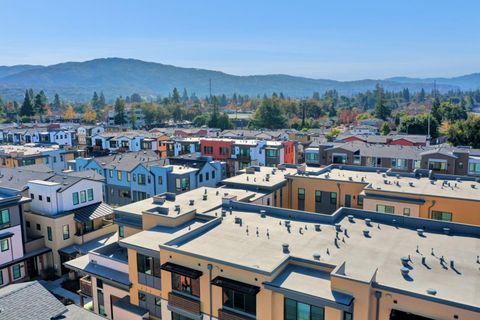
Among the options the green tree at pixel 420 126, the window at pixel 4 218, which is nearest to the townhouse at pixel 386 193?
the window at pixel 4 218

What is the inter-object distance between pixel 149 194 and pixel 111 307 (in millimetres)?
25031

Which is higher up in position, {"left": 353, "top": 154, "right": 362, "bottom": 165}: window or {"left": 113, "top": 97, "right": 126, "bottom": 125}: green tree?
{"left": 113, "top": 97, "right": 126, "bottom": 125}: green tree

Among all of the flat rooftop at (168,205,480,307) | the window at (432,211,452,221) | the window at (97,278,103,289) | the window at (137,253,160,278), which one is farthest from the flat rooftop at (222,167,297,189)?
the window at (137,253,160,278)

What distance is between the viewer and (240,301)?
1953cm

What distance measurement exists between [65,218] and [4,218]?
4965 mm

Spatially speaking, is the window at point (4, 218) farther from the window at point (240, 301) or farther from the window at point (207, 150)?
the window at point (207, 150)

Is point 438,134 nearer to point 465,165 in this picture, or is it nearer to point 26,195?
point 465,165

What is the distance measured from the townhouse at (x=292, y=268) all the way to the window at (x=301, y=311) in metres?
0.05

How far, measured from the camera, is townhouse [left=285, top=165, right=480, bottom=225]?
30.5m

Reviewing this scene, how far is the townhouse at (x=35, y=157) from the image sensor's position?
6341cm

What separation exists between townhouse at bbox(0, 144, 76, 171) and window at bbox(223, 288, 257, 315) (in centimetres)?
5411

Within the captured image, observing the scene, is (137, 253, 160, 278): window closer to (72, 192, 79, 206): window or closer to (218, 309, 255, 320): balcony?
(218, 309, 255, 320): balcony

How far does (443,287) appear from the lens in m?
16.9

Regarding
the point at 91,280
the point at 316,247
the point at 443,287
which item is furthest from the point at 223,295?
the point at 91,280
